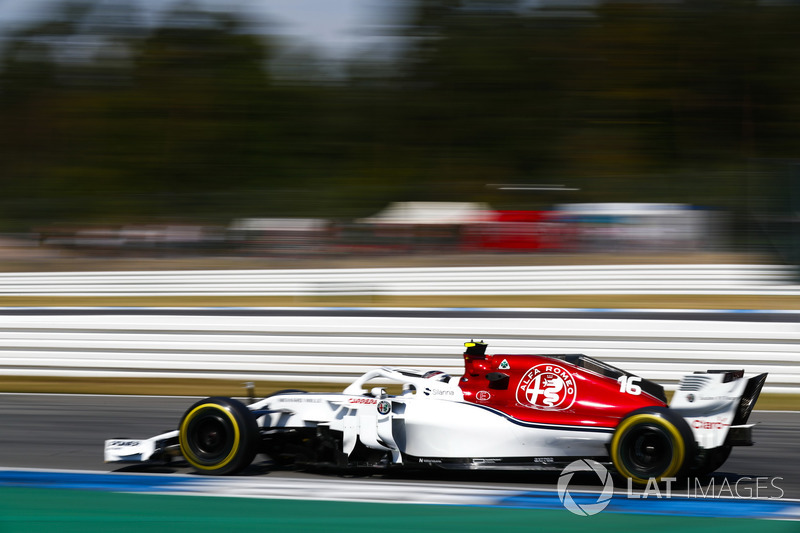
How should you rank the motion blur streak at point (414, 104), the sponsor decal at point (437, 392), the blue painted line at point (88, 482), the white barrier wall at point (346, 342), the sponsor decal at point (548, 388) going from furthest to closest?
the motion blur streak at point (414, 104) → the white barrier wall at point (346, 342) → the sponsor decal at point (437, 392) → the sponsor decal at point (548, 388) → the blue painted line at point (88, 482)

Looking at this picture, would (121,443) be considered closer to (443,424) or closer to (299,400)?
(299,400)

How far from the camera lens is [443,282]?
15008mm

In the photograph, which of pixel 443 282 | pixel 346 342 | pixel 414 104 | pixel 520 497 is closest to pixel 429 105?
pixel 414 104

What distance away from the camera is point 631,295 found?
1417 cm

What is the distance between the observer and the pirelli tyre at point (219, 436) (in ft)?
20.1

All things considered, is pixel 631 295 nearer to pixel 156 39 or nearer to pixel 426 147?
pixel 426 147

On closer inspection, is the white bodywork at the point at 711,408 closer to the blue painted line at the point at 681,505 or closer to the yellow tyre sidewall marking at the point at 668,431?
the yellow tyre sidewall marking at the point at 668,431

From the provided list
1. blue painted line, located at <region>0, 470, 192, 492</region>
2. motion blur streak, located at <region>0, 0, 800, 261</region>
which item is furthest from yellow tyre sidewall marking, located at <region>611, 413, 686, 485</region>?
motion blur streak, located at <region>0, 0, 800, 261</region>

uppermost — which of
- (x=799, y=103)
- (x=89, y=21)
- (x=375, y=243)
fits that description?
(x=89, y=21)

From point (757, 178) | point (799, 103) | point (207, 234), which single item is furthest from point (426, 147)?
point (757, 178)

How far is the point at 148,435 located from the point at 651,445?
14.7ft

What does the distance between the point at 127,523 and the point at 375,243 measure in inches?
658

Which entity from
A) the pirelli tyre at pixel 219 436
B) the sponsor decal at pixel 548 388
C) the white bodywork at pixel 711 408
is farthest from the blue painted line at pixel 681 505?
the pirelli tyre at pixel 219 436

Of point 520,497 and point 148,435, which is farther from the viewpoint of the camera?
point 148,435
